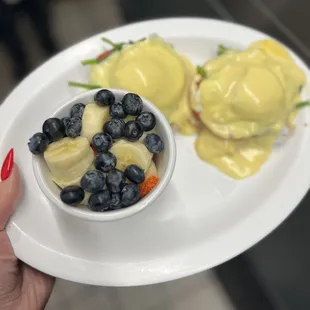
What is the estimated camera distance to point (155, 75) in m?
0.89

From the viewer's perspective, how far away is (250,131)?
90 centimetres

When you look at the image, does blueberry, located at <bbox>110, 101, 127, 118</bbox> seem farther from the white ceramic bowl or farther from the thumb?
the thumb

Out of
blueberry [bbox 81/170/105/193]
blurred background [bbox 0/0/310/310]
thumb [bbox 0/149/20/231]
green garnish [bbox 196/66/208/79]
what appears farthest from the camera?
blurred background [bbox 0/0/310/310]

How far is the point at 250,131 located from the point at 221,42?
0.23 metres

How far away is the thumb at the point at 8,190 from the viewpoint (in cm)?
81

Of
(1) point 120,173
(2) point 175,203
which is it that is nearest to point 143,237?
(2) point 175,203

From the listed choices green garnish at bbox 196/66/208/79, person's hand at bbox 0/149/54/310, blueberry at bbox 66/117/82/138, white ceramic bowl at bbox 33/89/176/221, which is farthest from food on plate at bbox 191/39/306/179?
person's hand at bbox 0/149/54/310

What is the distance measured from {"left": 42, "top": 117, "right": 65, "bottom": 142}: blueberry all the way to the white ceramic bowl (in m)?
0.04

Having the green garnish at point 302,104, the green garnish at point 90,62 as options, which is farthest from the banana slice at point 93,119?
the green garnish at point 302,104

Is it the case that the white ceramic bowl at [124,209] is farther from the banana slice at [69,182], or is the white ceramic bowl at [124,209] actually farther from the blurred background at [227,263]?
the blurred background at [227,263]

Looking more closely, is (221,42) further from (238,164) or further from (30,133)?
(30,133)

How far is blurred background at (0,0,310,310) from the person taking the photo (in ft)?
3.75

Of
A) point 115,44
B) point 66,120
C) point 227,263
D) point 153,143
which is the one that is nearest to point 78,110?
point 66,120

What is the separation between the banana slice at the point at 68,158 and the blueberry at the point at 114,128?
4 centimetres
